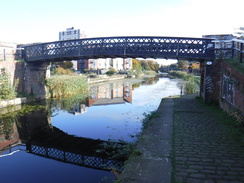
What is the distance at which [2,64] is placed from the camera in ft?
49.9

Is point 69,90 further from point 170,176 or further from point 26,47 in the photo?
point 170,176

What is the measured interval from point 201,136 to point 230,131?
3.60 feet

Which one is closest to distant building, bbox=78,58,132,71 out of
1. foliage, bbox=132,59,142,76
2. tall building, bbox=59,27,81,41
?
foliage, bbox=132,59,142,76

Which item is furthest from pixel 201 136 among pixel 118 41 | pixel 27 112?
pixel 27 112

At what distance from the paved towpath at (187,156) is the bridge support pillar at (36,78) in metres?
13.3

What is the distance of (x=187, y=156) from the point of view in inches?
187

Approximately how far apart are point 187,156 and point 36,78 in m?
16.2

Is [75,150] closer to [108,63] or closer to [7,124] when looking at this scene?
[7,124]

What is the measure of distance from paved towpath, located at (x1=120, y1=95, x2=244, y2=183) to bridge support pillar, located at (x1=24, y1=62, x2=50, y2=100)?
43.6ft

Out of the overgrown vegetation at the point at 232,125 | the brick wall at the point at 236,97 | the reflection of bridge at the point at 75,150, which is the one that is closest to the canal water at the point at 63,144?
the reflection of bridge at the point at 75,150

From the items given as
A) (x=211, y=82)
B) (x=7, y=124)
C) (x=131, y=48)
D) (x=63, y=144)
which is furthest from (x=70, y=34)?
(x=63, y=144)

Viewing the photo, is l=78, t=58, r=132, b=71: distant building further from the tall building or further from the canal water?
the canal water

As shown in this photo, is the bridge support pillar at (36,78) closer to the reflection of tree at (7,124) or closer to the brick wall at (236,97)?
the reflection of tree at (7,124)

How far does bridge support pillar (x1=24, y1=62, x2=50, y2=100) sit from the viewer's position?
17344 mm
